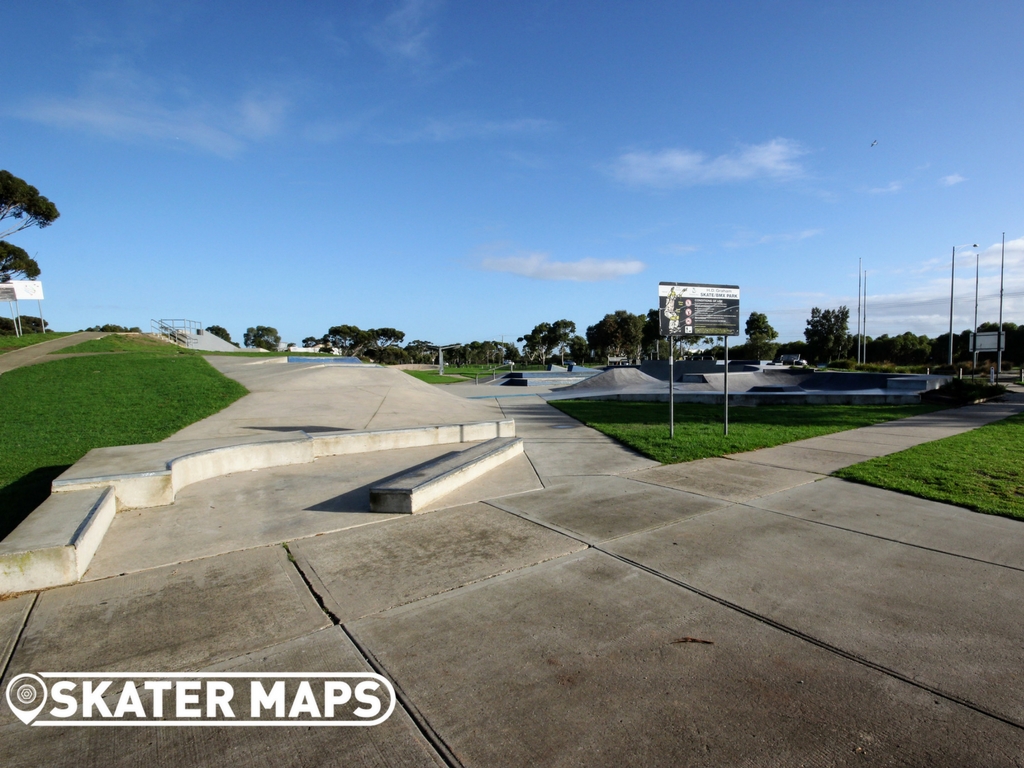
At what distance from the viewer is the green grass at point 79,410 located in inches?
257

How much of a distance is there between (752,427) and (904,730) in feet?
34.7

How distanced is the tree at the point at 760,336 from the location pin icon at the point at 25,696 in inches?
3421

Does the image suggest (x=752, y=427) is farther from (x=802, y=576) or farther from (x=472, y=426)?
(x=802, y=576)

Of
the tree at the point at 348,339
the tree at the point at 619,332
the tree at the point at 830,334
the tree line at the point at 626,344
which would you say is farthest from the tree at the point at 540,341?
the tree at the point at 830,334

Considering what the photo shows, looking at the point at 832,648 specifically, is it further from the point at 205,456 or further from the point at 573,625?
the point at 205,456

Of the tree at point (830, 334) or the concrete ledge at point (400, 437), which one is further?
the tree at point (830, 334)

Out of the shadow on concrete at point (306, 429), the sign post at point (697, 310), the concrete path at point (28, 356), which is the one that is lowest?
the shadow on concrete at point (306, 429)

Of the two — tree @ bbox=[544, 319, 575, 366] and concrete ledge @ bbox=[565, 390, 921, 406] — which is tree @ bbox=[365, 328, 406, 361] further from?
concrete ledge @ bbox=[565, 390, 921, 406]

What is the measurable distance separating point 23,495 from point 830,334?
82.2m

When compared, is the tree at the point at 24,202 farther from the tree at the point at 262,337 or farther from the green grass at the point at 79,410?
the tree at the point at 262,337

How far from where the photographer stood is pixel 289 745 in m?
2.22

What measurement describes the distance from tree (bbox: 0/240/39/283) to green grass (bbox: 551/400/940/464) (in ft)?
160

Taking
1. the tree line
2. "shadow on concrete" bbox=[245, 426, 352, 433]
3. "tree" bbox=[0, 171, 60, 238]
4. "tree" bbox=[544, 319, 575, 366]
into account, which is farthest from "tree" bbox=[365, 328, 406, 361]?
"shadow on concrete" bbox=[245, 426, 352, 433]

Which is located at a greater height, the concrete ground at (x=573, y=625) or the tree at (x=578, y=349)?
the tree at (x=578, y=349)
